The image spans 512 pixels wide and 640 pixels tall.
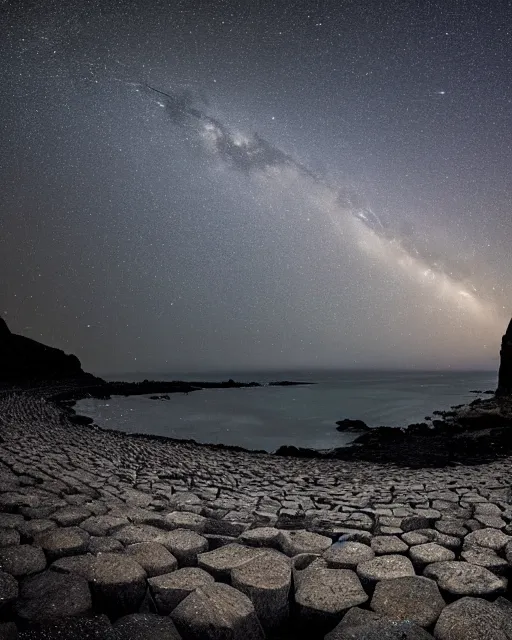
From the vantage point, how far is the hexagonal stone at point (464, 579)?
2.74 meters

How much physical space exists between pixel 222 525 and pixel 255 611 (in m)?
1.63

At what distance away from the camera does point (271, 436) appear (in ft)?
71.4

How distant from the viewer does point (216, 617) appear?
2309 millimetres

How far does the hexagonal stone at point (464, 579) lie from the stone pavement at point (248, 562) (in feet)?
0.04

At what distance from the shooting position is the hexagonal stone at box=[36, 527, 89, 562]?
3.04 metres

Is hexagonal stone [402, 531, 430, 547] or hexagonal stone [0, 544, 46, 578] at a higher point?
hexagonal stone [0, 544, 46, 578]

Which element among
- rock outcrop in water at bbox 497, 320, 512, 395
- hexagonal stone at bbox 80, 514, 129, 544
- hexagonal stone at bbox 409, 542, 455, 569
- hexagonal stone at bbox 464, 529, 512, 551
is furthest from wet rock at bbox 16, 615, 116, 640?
rock outcrop in water at bbox 497, 320, 512, 395

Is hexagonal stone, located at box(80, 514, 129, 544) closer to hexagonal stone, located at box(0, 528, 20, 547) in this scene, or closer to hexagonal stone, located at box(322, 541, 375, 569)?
hexagonal stone, located at box(0, 528, 20, 547)

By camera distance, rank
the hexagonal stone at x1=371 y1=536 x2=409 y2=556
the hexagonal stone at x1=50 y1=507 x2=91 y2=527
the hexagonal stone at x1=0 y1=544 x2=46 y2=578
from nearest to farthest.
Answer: the hexagonal stone at x1=0 y1=544 x2=46 y2=578 < the hexagonal stone at x1=371 y1=536 x2=409 y2=556 < the hexagonal stone at x1=50 y1=507 x2=91 y2=527

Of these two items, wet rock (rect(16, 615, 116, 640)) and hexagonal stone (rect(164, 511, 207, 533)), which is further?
hexagonal stone (rect(164, 511, 207, 533))

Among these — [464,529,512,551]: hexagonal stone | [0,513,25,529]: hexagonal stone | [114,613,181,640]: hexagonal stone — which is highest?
[0,513,25,529]: hexagonal stone

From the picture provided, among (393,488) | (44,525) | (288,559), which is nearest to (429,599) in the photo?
(288,559)

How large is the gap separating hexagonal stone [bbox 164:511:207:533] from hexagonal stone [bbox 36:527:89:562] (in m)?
0.91

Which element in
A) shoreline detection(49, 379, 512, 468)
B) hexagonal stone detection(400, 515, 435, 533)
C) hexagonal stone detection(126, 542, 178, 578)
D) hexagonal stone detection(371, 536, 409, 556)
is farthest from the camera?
shoreline detection(49, 379, 512, 468)
